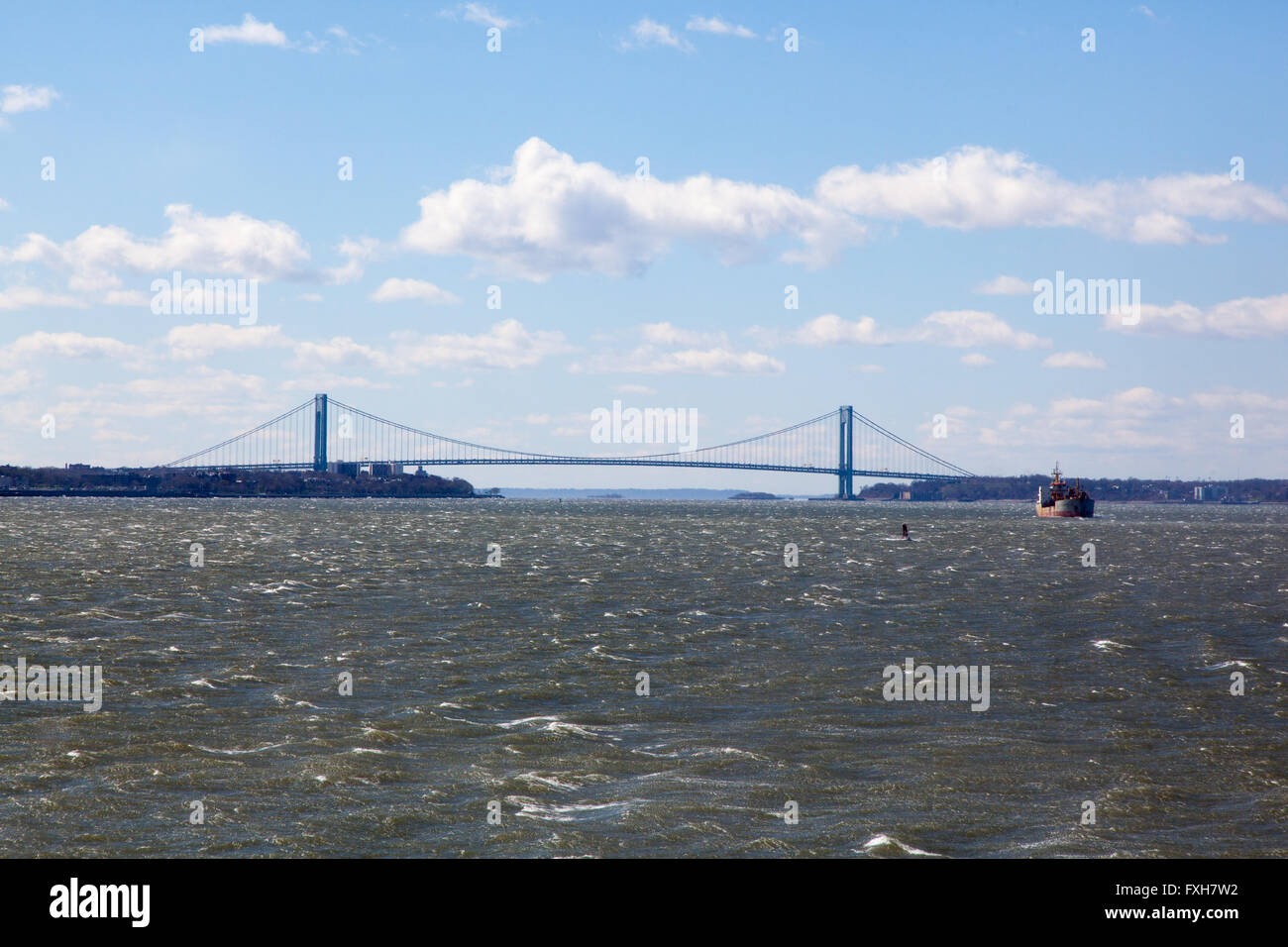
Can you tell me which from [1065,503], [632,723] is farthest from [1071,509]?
[632,723]

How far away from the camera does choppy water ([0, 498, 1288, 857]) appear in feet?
46.4

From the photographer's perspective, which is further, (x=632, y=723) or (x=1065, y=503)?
(x=1065, y=503)

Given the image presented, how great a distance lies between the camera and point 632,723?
65.8 ft

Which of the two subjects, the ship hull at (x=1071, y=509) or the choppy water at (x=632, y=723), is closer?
the choppy water at (x=632, y=723)

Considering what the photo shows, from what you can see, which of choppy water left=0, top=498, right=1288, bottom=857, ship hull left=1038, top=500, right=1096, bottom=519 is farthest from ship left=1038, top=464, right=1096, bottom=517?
choppy water left=0, top=498, right=1288, bottom=857

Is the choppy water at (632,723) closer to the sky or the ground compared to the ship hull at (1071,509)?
closer to the ground

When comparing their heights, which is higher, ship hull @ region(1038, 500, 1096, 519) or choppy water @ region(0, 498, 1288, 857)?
ship hull @ region(1038, 500, 1096, 519)

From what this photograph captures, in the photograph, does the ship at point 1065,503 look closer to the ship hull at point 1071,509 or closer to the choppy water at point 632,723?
the ship hull at point 1071,509

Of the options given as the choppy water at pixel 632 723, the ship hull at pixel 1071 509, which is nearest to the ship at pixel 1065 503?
the ship hull at pixel 1071 509

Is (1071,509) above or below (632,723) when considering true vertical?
above

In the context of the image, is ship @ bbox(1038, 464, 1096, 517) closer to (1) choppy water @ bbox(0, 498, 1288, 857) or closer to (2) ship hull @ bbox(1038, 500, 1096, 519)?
(2) ship hull @ bbox(1038, 500, 1096, 519)

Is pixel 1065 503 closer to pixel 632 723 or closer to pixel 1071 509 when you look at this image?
pixel 1071 509

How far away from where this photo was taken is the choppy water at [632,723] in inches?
557
